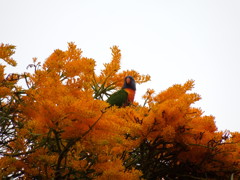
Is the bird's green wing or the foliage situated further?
the bird's green wing

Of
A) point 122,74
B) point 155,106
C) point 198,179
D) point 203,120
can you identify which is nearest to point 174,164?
point 198,179

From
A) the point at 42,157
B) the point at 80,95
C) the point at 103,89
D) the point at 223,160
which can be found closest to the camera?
the point at 42,157

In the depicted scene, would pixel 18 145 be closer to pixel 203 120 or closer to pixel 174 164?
pixel 174 164

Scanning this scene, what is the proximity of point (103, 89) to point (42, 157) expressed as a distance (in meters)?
1.48

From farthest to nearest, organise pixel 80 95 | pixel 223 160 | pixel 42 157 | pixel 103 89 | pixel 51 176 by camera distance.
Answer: pixel 103 89 → pixel 223 160 → pixel 80 95 → pixel 51 176 → pixel 42 157

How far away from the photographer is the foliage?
1.55m

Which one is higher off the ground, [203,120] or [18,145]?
[203,120]

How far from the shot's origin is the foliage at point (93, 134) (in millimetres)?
1549

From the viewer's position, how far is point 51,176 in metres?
1.63

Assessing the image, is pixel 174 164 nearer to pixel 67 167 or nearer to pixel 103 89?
pixel 67 167

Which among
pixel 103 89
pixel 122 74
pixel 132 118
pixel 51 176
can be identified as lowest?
pixel 51 176

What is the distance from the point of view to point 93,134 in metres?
1.57

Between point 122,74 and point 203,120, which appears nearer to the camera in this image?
point 203,120

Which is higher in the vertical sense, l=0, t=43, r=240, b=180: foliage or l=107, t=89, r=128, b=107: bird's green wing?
l=107, t=89, r=128, b=107: bird's green wing
